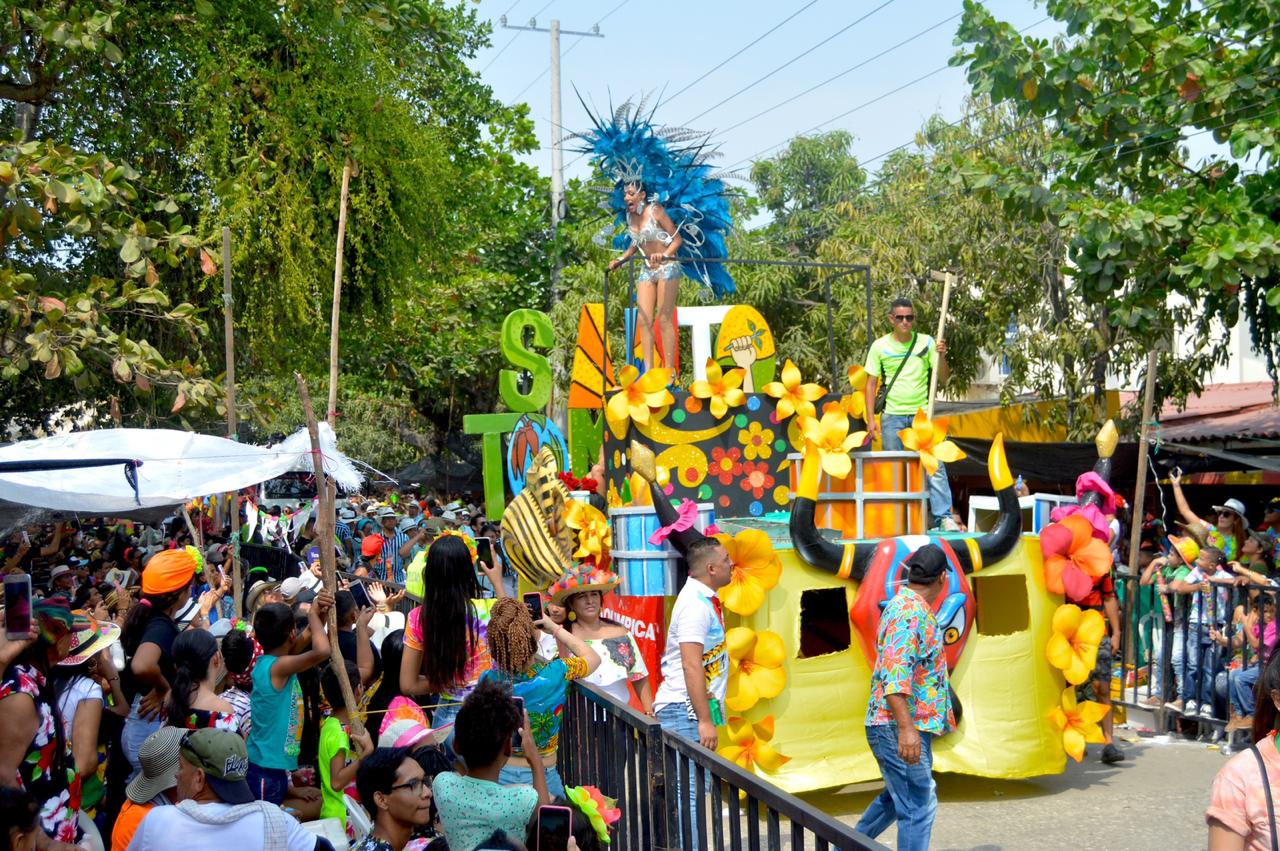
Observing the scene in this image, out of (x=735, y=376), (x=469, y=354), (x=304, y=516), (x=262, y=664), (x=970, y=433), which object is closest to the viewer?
(x=262, y=664)

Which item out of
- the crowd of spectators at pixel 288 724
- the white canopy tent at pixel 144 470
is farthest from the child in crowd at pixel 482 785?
the white canopy tent at pixel 144 470

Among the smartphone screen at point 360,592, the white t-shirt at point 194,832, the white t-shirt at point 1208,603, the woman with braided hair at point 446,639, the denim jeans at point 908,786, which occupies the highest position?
the woman with braided hair at point 446,639

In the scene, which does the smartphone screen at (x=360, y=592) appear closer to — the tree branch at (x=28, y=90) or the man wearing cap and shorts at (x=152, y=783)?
the tree branch at (x=28, y=90)

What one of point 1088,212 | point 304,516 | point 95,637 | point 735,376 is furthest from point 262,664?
point 304,516

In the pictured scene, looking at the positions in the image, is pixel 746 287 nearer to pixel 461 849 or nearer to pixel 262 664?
pixel 262 664

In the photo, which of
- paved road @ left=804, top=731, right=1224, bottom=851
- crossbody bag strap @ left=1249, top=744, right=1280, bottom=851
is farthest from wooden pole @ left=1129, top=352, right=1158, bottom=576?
crossbody bag strap @ left=1249, top=744, right=1280, bottom=851

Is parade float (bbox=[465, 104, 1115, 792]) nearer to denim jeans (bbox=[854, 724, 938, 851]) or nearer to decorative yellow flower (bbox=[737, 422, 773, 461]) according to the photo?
decorative yellow flower (bbox=[737, 422, 773, 461])

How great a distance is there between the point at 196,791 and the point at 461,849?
0.86 metres

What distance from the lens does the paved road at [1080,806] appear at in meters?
7.96

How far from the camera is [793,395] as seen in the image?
9922 millimetres

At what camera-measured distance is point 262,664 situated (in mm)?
5871

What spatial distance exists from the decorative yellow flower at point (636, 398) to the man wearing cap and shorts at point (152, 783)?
17.3 ft

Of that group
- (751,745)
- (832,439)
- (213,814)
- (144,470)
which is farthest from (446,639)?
(832,439)

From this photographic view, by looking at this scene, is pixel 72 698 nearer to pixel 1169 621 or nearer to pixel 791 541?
pixel 791 541
